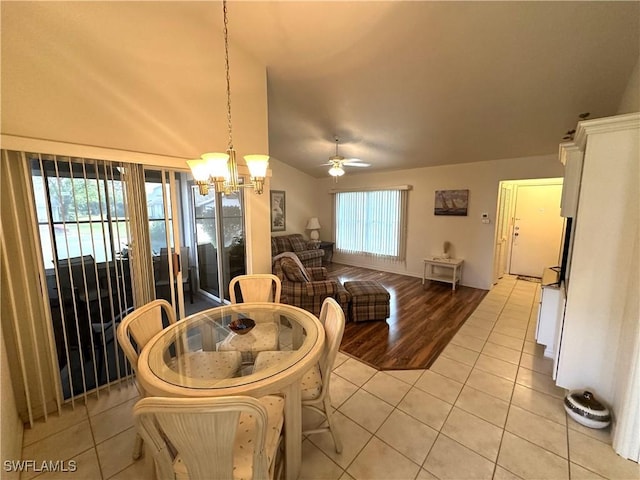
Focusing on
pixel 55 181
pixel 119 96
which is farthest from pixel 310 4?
pixel 55 181

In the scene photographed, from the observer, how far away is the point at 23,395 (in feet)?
6.12

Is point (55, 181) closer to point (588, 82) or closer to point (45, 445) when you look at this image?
point (45, 445)

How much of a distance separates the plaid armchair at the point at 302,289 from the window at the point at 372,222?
2.96 meters

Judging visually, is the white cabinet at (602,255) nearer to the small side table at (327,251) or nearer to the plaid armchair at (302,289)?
the plaid armchair at (302,289)

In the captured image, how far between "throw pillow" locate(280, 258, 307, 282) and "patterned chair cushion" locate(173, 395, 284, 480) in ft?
6.66

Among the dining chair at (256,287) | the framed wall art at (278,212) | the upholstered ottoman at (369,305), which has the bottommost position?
the upholstered ottoman at (369,305)

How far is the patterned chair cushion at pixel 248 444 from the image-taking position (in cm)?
112

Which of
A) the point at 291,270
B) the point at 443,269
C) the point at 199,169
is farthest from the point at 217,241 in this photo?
the point at 443,269

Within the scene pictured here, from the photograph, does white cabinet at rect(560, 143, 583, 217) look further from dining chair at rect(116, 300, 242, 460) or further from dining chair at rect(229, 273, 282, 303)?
dining chair at rect(116, 300, 242, 460)

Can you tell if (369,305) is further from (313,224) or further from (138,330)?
(313,224)

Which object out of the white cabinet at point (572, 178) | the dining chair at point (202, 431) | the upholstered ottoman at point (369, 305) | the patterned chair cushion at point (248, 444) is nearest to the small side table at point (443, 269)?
the upholstered ottoman at point (369, 305)

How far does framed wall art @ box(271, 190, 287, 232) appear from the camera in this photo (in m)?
6.30

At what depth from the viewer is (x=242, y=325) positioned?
1933 mm

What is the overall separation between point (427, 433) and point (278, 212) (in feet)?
17.6
